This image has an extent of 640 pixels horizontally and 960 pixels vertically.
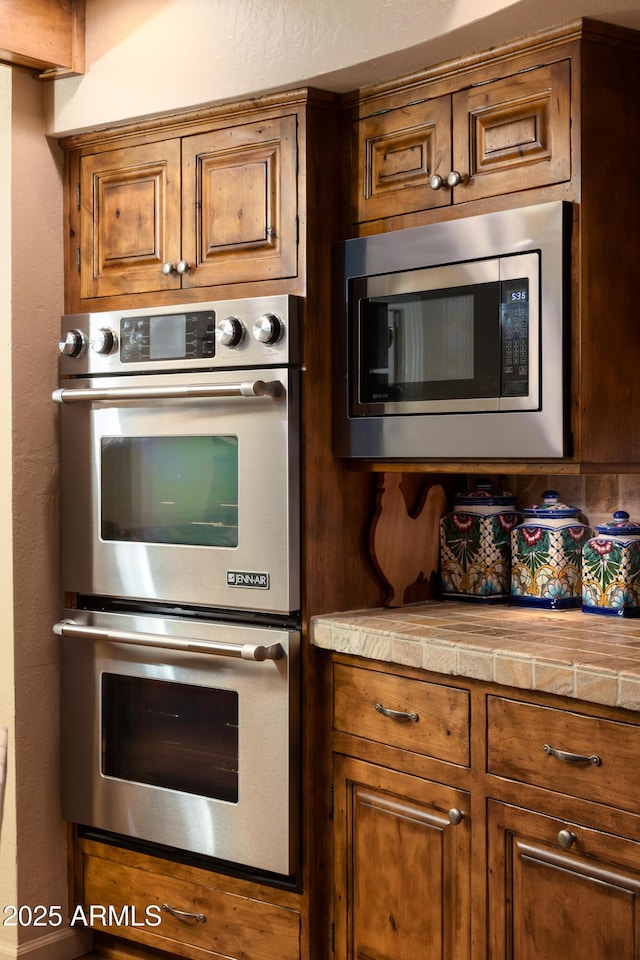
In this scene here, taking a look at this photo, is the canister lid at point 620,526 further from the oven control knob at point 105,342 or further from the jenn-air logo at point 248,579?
the oven control knob at point 105,342

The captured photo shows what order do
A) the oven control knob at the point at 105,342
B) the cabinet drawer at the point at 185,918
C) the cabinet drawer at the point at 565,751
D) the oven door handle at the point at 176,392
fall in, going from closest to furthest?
the cabinet drawer at the point at 565,751, the oven door handle at the point at 176,392, the cabinet drawer at the point at 185,918, the oven control knob at the point at 105,342

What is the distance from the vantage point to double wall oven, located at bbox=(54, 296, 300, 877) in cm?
243

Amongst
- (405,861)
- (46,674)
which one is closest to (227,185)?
(46,674)

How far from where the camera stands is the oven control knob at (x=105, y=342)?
8.96 feet

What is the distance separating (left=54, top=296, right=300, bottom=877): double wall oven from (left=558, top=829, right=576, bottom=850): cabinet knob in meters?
0.68

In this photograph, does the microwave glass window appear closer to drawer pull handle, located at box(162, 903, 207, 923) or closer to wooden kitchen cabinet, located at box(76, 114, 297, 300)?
wooden kitchen cabinet, located at box(76, 114, 297, 300)

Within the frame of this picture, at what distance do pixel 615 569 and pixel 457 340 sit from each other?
2.13 feet

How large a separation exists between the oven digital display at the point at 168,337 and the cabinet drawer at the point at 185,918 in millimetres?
1294

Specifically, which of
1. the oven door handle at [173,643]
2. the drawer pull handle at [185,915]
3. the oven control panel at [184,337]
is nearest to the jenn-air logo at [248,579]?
the oven door handle at [173,643]

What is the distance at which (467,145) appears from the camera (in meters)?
2.26

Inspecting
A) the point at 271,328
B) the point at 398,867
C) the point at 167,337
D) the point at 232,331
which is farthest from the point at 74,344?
the point at 398,867

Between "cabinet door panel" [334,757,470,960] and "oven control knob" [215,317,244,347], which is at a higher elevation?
"oven control knob" [215,317,244,347]

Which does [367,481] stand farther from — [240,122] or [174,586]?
[240,122]

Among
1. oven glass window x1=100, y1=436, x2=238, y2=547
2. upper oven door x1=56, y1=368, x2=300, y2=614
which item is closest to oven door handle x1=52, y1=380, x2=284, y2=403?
upper oven door x1=56, y1=368, x2=300, y2=614
